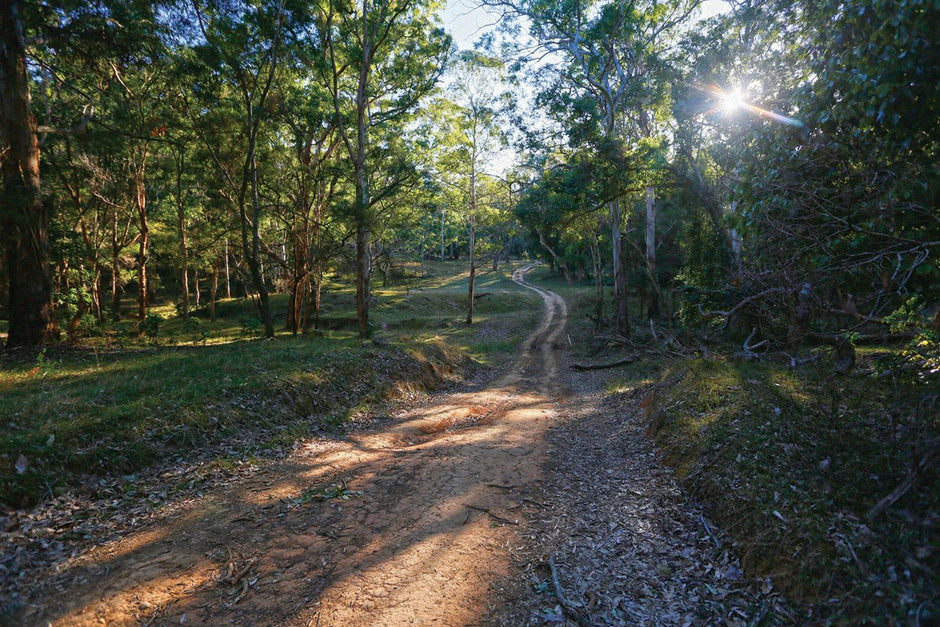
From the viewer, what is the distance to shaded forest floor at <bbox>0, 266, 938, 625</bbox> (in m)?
3.62

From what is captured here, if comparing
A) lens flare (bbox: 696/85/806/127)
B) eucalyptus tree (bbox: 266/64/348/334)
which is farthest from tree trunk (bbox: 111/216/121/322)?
lens flare (bbox: 696/85/806/127)

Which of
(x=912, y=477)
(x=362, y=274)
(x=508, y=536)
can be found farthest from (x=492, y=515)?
(x=362, y=274)

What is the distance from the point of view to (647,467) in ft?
22.7

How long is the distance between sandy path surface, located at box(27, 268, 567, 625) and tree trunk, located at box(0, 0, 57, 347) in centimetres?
1054

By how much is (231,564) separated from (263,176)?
16.4 metres

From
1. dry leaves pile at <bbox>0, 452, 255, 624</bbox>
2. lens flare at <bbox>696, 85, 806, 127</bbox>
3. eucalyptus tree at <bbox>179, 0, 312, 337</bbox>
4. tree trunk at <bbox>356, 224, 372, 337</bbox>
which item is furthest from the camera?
tree trunk at <bbox>356, 224, 372, 337</bbox>

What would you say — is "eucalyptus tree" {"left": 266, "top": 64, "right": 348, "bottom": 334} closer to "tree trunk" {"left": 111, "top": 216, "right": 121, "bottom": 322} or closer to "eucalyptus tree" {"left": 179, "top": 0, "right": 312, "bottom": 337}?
"eucalyptus tree" {"left": 179, "top": 0, "right": 312, "bottom": 337}

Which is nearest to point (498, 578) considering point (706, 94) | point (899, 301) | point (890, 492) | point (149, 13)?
point (890, 492)

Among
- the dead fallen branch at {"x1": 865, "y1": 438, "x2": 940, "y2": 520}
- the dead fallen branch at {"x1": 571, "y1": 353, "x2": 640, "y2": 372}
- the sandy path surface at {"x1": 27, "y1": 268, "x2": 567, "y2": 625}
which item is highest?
the dead fallen branch at {"x1": 865, "y1": 438, "x2": 940, "y2": 520}

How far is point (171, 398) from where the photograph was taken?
25.0 feet

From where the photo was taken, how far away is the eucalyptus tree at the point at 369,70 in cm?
1532

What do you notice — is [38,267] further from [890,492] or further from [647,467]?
[890,492]

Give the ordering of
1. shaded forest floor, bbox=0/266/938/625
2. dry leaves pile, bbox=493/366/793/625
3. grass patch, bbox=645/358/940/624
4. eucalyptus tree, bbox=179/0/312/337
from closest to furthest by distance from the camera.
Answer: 1. grass patch, bbox=645/358/940/624
2. shaded forest floor, bbox=0/266/938/625
3. dry leaves pile, bbox=493/366/793/625
4. eucalyptus tree, bbox=179/0/312/337

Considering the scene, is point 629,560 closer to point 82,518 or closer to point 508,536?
point 508,536
